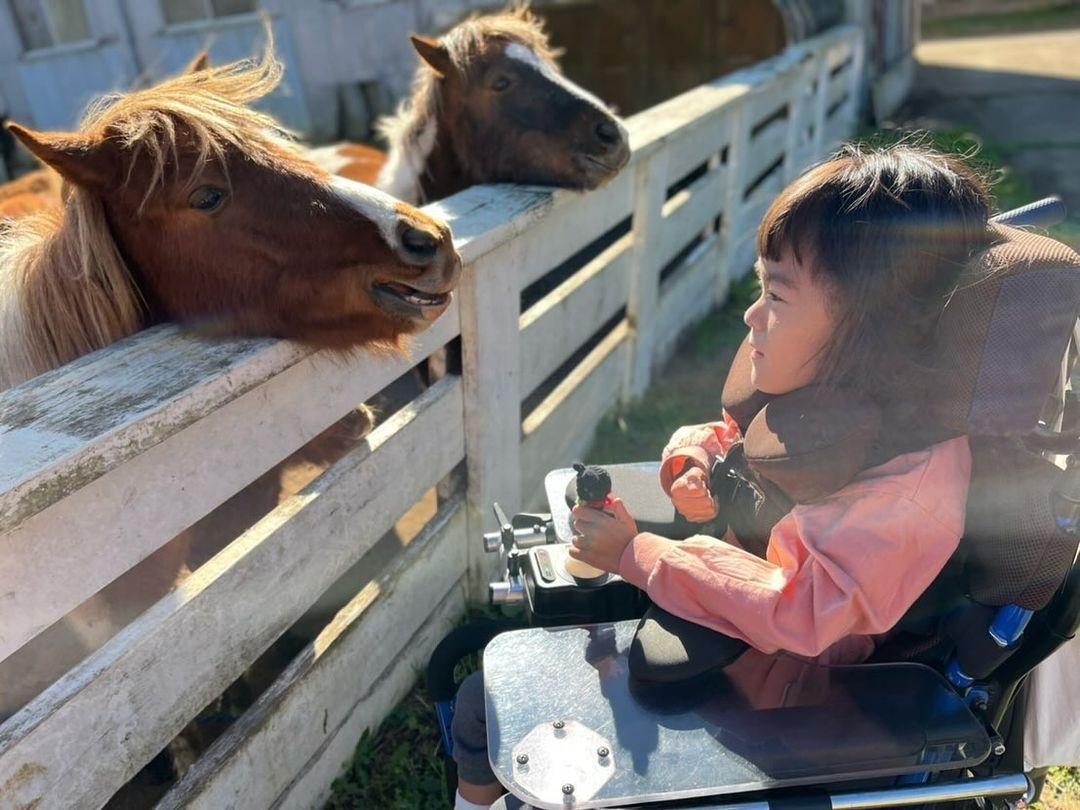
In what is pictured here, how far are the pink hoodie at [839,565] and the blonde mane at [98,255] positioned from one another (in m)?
1.34

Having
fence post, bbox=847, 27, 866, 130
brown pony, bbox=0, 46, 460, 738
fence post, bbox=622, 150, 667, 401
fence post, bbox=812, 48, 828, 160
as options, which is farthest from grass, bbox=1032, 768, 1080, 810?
fence post, bbox=847, 27, 866, 130

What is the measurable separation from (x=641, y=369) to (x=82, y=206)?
3.04m

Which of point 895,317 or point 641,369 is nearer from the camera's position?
point 895,317

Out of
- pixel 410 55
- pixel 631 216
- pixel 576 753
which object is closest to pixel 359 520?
pixel 576 753

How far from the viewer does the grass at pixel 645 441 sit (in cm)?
229

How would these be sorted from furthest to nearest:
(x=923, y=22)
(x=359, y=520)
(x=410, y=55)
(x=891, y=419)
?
1. (x=923, y=22)
2. (x=410, y=55)
3. (x=359, y=520)
4. (x=891, y=419)

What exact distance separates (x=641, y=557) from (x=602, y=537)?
11cm

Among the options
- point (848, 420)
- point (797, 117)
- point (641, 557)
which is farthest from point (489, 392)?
point (797, 117)

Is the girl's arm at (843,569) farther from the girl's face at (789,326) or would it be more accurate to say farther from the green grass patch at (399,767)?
the green grass patch at (399,767)

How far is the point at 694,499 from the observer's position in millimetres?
1922

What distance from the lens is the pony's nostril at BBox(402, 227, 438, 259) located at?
1916mm

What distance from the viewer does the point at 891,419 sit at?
1466 mm

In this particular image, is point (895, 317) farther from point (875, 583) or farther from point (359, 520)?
point (359, 520)

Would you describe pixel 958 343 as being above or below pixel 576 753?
above
